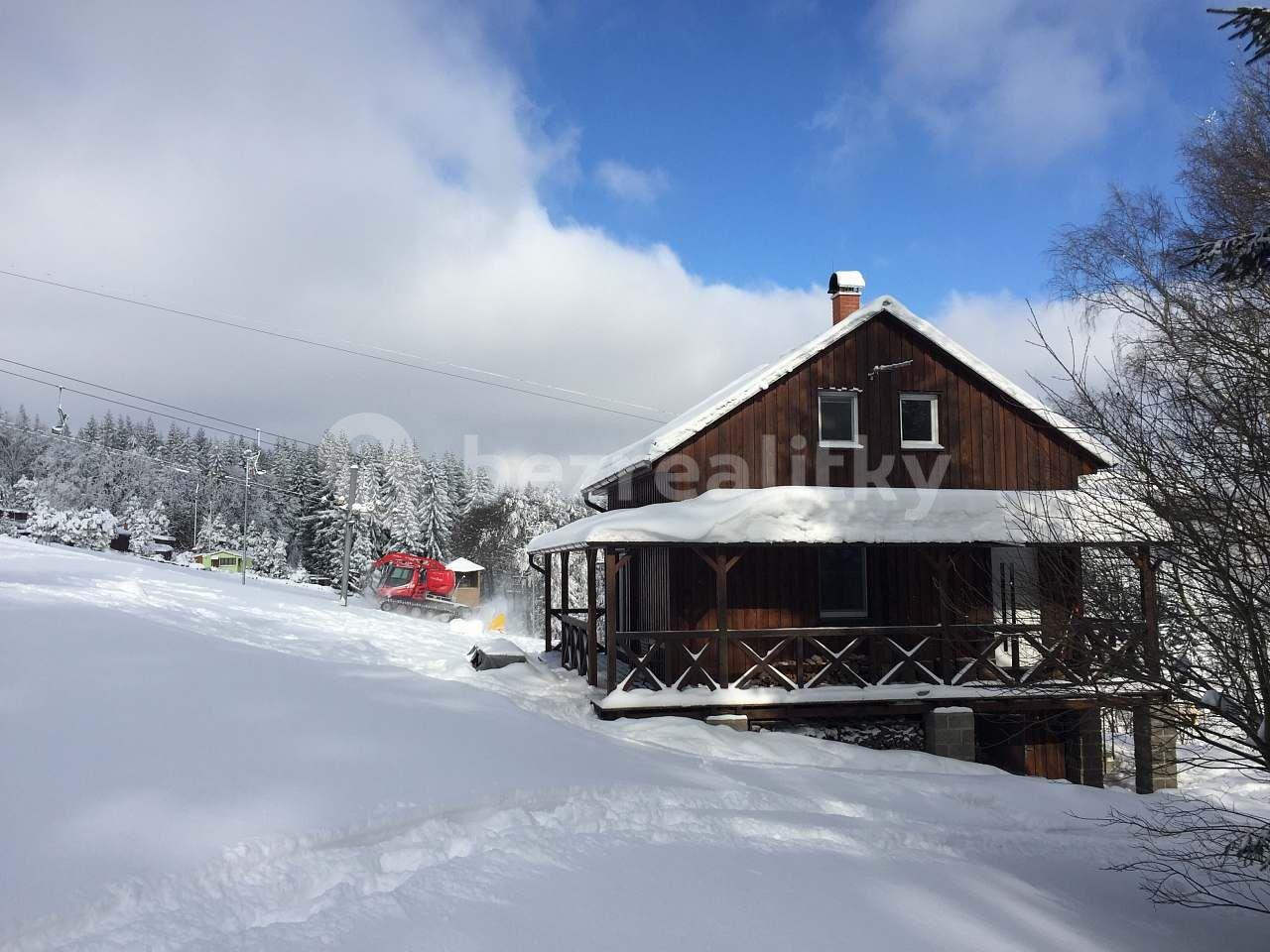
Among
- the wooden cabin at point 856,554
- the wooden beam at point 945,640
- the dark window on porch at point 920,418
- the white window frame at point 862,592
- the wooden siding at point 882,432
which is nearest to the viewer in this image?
the wooden cabin at point 856,554

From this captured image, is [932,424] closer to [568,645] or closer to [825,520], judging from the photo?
[825,520]

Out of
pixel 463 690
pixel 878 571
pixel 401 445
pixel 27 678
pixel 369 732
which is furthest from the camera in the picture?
pixel 401 445

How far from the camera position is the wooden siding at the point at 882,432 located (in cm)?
1395

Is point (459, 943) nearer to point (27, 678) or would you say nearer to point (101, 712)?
point (101, 712)

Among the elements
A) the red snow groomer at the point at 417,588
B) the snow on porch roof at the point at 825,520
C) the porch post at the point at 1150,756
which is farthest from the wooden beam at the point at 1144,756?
the red snow groomer at the point at 417,588

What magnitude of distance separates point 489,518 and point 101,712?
4642 cm

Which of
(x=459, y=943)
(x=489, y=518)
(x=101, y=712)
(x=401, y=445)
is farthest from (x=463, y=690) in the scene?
(x=401, y=445)

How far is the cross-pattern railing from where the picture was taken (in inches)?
468

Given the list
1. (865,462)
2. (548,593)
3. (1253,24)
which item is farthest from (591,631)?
(1253,24)

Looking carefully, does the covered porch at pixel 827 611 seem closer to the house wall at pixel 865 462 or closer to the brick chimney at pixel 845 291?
the house wall at pixel 865 462

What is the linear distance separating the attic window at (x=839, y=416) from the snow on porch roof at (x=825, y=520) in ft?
4.40

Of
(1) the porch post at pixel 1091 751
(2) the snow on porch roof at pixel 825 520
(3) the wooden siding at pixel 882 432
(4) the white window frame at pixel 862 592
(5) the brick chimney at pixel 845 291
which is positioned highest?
(5) the brick chimney at pixel 845 291

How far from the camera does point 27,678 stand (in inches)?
259

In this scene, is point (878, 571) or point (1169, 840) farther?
point (878, 571)
